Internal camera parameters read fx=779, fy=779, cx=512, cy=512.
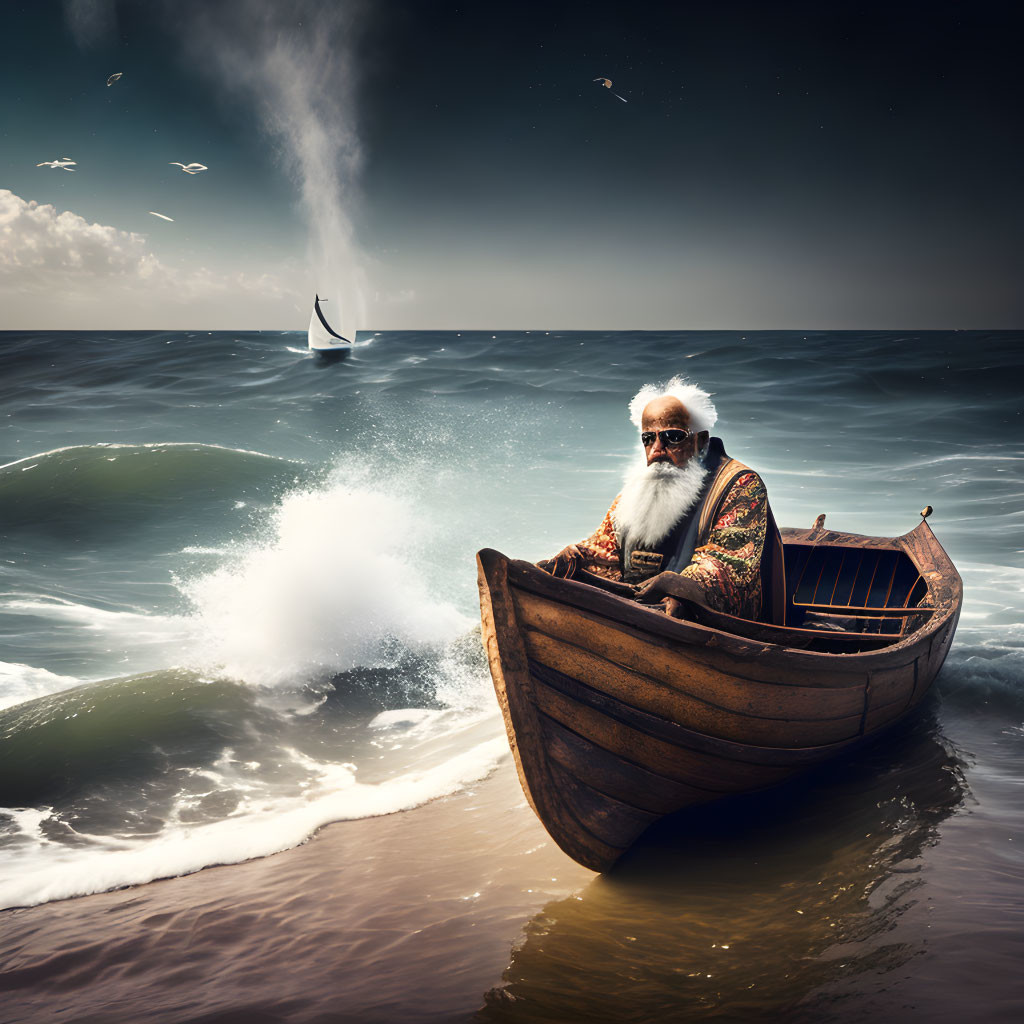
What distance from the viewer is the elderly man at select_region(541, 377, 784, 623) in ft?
12.8

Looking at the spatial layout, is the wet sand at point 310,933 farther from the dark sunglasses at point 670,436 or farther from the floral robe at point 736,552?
the dark sunglasses at point 670,436

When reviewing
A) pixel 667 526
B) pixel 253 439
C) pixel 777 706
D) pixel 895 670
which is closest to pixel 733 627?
pixel 777 706

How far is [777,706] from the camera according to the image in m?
3.52

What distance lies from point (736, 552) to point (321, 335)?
44.8 meters

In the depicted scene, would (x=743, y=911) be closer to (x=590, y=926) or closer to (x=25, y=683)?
(x=590, y=926)

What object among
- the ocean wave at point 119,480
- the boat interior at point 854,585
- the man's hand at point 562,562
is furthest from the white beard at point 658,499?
the ocean wave at point 119,480

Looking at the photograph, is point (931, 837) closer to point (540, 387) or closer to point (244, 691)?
point (244, 691)

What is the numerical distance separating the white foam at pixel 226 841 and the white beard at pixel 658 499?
2.23 m

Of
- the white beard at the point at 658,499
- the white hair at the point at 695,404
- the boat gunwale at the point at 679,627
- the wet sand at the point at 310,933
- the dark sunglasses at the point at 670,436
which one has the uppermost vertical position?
the white hair at the point at 695,404

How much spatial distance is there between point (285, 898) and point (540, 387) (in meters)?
29.2

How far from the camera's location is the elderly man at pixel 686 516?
391cm

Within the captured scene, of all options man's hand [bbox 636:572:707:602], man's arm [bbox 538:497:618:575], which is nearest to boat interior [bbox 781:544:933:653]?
man's arm [bbox 538:497:618:575]

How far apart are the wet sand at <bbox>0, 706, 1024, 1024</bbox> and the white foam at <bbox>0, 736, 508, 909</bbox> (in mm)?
172

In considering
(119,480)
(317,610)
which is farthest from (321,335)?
(317,610)
